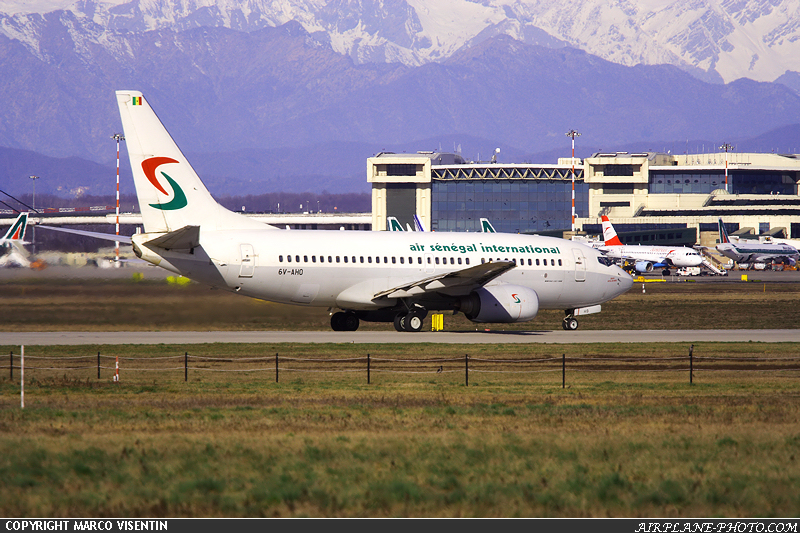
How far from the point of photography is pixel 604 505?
A: 39.7 feet

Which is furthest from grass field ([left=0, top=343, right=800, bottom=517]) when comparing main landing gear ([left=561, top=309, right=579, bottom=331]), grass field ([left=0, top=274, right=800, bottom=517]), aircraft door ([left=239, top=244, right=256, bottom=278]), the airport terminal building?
the airport terminal building

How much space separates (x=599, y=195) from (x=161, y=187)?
130874 millimetres

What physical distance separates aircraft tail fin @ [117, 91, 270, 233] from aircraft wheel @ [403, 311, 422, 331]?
9.58 metres

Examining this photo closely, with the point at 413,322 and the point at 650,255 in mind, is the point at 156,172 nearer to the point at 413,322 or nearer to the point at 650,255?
the point at 413,322

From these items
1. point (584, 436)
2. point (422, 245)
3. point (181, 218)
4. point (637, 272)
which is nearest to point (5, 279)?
point (181, 218)

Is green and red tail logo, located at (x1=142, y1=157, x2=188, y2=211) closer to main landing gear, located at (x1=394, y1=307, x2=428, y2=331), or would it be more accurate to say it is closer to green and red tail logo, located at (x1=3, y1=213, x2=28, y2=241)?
main landing gear, located at (x1=394, y1=307, x2=428, y2=331)

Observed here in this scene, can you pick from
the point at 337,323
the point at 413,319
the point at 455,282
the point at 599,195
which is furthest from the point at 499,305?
the point at 599,195

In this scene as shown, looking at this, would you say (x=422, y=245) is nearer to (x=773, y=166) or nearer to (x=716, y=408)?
(x=716, y=408)

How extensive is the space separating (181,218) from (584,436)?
2212cm

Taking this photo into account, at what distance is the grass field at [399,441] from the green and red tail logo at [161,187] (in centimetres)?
630

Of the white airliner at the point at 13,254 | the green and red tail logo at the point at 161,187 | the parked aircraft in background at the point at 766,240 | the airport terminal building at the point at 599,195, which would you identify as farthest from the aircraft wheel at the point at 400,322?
the airport terminal building at the point at 599,195

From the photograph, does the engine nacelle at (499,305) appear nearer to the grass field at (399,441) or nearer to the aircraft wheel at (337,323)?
the aircraft wheel at (337,323)

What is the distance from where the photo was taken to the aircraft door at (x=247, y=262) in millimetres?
35219

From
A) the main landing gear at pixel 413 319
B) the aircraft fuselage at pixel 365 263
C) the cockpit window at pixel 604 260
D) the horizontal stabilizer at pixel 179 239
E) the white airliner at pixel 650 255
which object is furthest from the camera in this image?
the white airliner at pixel 650 255
